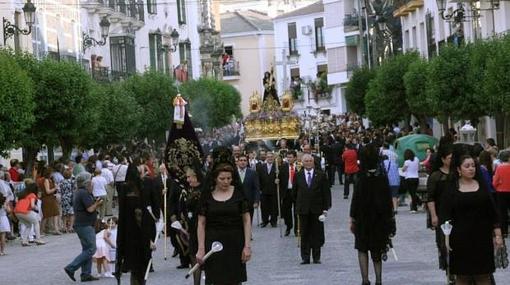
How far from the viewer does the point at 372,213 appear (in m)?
16.8

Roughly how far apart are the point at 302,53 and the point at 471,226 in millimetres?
93188

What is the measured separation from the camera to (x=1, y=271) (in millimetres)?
23328

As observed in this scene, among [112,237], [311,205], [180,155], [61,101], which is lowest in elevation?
[112,237]

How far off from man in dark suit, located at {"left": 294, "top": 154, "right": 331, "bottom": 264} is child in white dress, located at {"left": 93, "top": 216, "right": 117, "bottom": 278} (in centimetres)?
279

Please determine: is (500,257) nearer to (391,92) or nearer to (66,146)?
(66,146)

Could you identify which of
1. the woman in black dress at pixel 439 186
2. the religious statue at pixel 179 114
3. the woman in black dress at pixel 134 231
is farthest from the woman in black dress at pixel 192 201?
the woman in black dress at pixel 439 186

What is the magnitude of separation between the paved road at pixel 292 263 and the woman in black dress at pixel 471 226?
399cm

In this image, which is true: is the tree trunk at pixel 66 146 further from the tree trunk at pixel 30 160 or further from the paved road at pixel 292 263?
the paved road at pixel 292 263

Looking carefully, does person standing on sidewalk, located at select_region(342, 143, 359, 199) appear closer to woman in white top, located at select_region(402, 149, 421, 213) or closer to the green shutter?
woman in white top, located at select_region(402, 149, 421, 213)

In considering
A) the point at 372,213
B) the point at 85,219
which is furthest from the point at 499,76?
the point at 372,213

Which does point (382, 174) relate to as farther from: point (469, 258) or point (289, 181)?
point (289, 181)

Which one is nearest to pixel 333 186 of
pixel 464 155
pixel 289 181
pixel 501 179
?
pixel 289 181

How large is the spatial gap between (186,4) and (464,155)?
253 ft

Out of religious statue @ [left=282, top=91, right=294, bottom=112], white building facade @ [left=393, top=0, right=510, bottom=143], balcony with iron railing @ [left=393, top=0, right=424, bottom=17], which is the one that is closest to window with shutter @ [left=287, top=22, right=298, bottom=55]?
white building facade @ [left=393, top=0, right=510, bottom=143]
